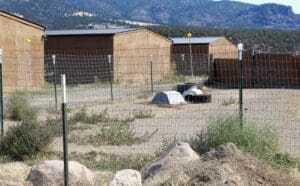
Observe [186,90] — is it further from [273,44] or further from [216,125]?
Answer: [273,44]

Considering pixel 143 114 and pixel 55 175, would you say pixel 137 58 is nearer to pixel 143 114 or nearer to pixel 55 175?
pixel 143 114

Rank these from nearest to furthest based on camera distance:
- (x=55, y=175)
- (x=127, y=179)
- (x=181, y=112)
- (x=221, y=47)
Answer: (x=127, y=179), (x=55, y=175), (x=181, y=112), (x=221, y=47)

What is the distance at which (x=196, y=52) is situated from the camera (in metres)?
53.0

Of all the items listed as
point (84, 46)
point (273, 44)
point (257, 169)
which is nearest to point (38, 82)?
point (84, 46)

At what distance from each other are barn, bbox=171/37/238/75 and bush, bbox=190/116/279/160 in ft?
115

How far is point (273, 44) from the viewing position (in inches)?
3858

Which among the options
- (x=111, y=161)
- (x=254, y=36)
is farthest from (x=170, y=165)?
(x=254, y=36)

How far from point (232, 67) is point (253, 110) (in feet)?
55.4

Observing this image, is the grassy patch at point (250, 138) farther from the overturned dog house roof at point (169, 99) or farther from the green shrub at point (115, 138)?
the overturned dog house roof at point (169, 99)

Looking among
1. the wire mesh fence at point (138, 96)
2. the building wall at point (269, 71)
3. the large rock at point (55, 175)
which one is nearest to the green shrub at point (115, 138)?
the wire mesh fence at point (138, 96)

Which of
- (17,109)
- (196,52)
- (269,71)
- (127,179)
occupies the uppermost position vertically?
(196,52)

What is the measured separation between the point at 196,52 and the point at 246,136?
42716mm

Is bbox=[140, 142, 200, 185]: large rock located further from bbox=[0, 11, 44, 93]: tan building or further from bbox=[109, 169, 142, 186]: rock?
bbox=[0, 11, 44, 93]: tan building

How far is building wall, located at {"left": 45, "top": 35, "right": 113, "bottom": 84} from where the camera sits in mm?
39875
